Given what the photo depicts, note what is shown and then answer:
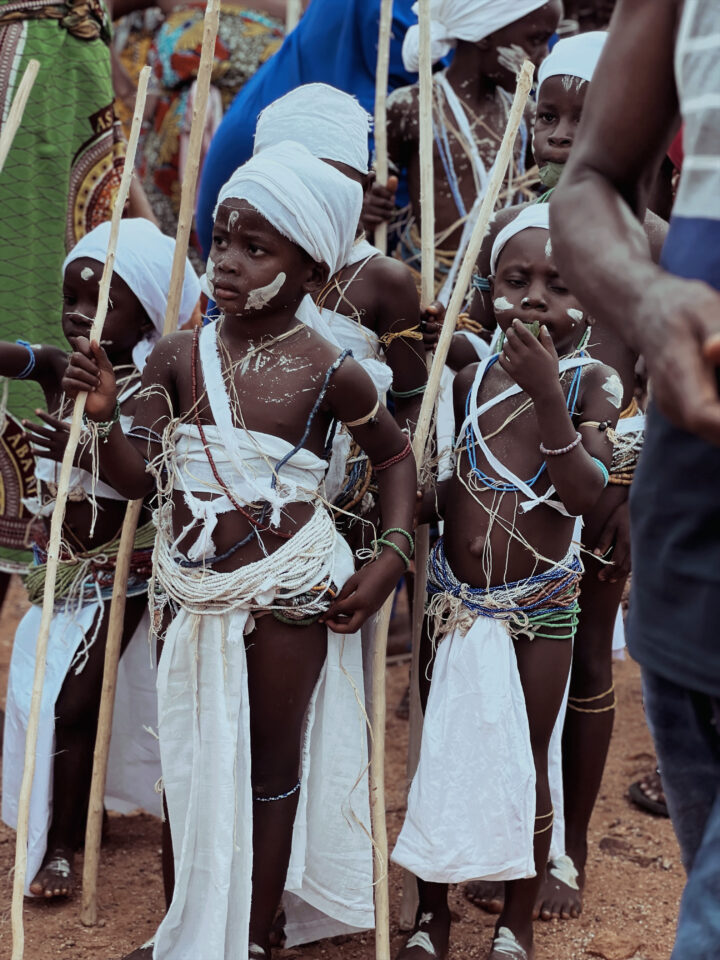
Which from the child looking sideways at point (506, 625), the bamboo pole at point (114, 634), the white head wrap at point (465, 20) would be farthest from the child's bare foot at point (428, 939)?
the white head wrap at point (465, 20)

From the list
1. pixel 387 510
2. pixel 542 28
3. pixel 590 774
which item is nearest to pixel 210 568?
pixel 387 510

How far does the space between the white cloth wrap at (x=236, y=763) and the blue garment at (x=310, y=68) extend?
1.84 m

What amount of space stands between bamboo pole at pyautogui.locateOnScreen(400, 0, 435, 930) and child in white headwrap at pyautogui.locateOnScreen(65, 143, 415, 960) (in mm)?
369

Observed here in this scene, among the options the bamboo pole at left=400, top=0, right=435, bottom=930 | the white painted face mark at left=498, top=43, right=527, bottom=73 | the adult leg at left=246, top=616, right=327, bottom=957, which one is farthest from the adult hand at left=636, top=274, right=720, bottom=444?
the white painted face mark at left=498, top=43, right=527, bottom=73

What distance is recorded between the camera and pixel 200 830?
272cm

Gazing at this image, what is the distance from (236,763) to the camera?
8.91ft

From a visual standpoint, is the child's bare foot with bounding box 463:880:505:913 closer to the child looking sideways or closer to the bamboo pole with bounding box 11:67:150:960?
the child looking sideways

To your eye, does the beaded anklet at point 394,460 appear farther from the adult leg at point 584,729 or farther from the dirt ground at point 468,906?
the dirt ground at point 468,906

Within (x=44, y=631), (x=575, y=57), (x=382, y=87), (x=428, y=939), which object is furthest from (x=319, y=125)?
(x=428, y=939)

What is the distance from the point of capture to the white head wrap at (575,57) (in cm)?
321

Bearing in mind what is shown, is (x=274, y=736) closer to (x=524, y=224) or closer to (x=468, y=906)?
(x=468, y=906)

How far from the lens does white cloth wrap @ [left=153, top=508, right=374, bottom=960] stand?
2.68m

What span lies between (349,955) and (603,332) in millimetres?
1725

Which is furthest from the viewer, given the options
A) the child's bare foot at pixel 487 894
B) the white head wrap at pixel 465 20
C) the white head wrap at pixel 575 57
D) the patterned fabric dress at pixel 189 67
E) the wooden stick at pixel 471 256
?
the patterned fabric dress at pixel 189 67
